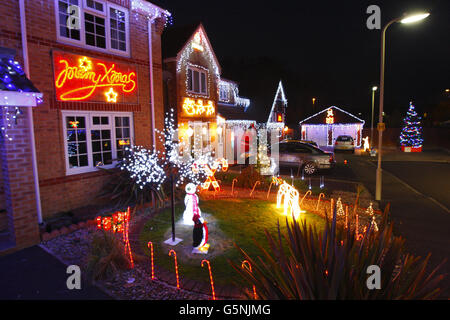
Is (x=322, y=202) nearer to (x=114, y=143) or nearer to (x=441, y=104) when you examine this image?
(x=114, y=143)

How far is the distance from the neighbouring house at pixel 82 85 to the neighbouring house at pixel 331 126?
27953 mm

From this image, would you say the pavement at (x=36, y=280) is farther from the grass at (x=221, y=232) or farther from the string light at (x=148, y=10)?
the string light at (x=148, y=10)

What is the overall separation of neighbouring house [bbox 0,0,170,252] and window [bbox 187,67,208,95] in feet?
14.4

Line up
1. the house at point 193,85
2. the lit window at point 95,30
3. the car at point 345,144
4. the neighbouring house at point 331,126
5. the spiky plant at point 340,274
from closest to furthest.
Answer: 1. the spiky plant at point 340,274
2. the lit window at point 95,30
3. the house at point 193,85
4. the car at point 345,144
5. the neighbouring house at point 331,126

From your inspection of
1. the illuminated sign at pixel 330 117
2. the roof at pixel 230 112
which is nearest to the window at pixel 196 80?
the roof at pixel 230 112

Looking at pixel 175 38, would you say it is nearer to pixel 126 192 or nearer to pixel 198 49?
pixel 198 49

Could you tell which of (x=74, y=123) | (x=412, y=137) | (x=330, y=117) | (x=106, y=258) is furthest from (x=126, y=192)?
(x=330, y=117)

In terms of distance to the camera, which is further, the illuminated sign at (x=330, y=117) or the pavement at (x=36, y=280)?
the illuminated sign at (x=330, y=117)

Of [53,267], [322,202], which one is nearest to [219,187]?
[322,202]

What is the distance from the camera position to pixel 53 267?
191 inches

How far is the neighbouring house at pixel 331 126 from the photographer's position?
33000 millimetres

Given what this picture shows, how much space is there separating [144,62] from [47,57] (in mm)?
3148

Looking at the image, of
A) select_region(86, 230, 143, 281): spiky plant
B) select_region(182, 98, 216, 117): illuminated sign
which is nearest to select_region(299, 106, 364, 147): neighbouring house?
select_region(182, 98, 216, 117): illuminated sign

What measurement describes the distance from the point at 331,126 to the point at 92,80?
3062cm
